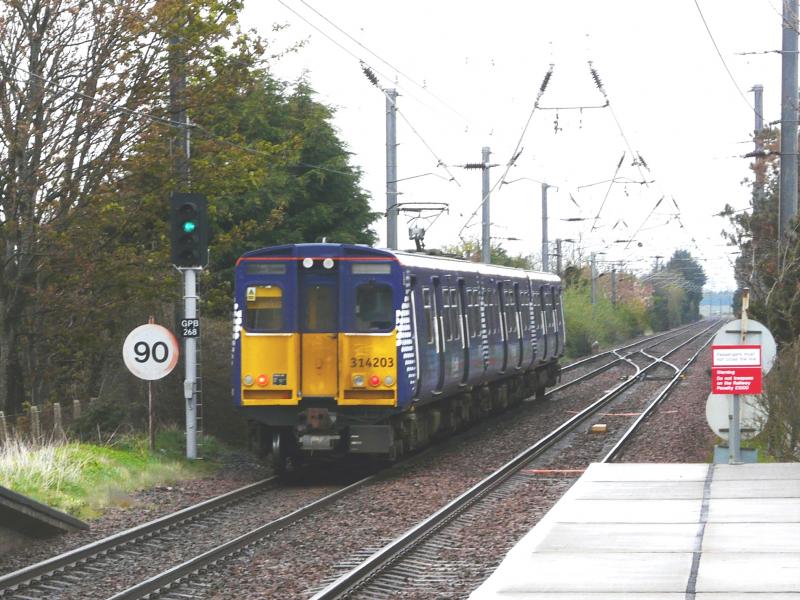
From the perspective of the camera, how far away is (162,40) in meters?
23.5

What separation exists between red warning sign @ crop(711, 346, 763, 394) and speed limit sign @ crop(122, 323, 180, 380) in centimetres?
709

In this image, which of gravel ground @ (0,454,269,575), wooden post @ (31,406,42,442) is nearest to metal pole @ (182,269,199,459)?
gravel ground @ (0,454,269,575)

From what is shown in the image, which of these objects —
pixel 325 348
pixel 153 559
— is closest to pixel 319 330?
pixel 325 348

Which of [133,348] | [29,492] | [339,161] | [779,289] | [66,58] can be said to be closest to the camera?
[29,492]

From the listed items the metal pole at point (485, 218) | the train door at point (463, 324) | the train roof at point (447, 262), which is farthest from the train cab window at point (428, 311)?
the metal pole at point (485, 218)

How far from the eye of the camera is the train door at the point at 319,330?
723 inches

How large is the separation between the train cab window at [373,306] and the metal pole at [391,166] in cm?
1074

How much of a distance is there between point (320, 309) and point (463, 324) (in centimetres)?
462

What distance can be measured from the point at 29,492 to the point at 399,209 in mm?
16050

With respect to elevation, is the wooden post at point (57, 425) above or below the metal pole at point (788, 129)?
below

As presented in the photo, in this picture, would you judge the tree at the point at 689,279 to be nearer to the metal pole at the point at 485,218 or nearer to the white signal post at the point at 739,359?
the metal pole at the point at 485,218

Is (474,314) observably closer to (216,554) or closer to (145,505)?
(145,505)

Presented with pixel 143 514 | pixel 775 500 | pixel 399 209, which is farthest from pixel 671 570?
pixel 399 209

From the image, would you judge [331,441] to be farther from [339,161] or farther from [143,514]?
[339,161]
